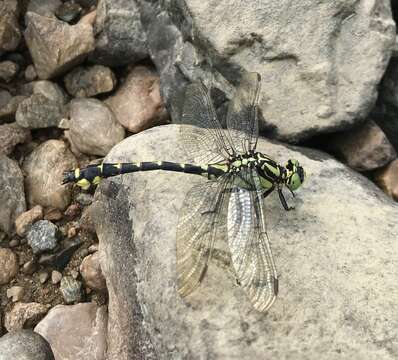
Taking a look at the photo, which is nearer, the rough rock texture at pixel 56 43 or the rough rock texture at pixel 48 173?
the rough rock texture at pixel 48 173

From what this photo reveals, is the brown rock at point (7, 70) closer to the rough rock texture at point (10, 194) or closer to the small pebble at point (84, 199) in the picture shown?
the rough rock texture at point (10, 194)

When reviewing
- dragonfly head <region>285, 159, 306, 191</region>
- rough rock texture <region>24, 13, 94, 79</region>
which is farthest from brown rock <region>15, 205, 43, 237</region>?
dragonfly head <region>285, 159, 306, 191</region>

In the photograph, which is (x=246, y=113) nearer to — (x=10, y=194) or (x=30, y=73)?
(x=10, y=194)

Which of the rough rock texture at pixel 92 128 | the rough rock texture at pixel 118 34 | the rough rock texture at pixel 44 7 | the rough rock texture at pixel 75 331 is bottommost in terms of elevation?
the rough rock texture at pixel 75 331

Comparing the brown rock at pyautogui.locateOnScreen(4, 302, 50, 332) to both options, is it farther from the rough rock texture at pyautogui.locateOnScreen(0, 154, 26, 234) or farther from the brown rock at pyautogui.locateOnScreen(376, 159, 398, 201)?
the brown rock at pyautogui.locateOnScreen(376, 159, 398, 201)

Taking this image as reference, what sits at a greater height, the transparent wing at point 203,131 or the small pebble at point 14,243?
the transparent wing at point 203,131

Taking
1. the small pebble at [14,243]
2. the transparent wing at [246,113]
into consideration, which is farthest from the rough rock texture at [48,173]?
the transparent wing at [246,113]

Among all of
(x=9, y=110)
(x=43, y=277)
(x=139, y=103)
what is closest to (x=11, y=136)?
(x=9, y=110)
